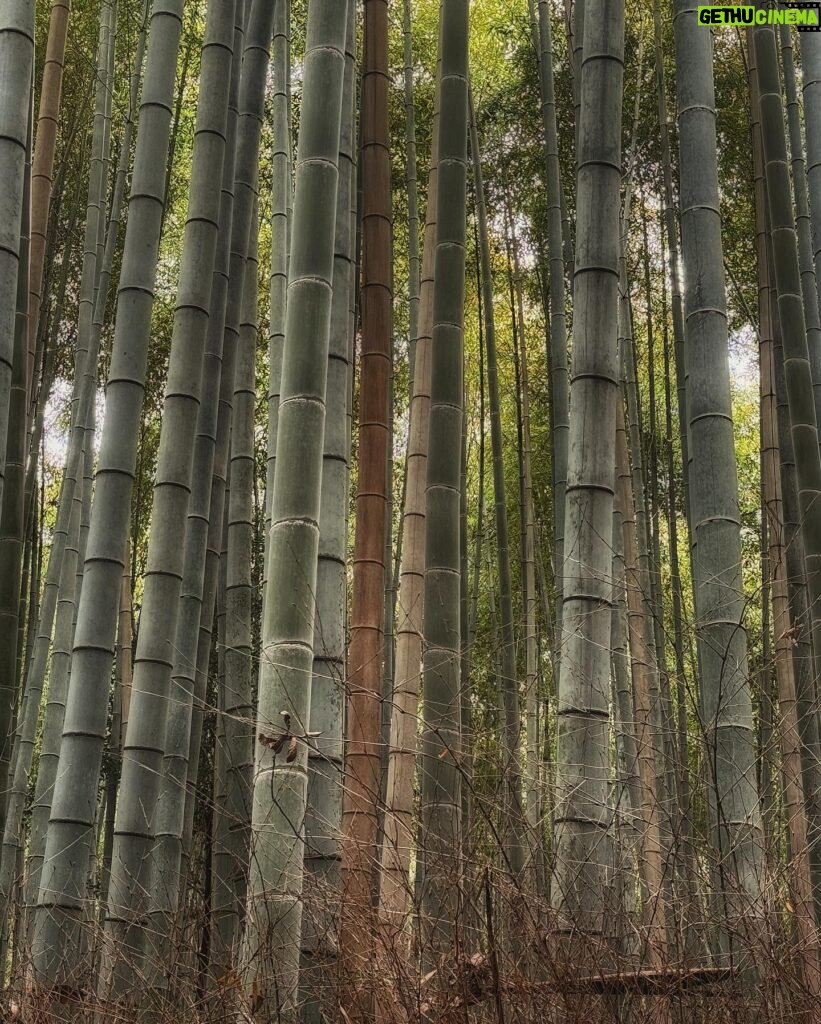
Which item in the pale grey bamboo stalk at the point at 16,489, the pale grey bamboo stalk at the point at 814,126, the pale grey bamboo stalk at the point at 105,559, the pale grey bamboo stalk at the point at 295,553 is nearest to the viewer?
the pale grey bamboo stalk at the point at 295,553

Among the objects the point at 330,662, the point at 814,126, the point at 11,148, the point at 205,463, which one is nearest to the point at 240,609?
the point at 205,463

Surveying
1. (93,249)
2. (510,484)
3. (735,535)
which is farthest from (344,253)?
(510,484)

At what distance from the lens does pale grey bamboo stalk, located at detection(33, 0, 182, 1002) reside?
2.93 metres

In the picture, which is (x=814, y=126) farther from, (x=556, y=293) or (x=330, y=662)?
(x=330, y=662)

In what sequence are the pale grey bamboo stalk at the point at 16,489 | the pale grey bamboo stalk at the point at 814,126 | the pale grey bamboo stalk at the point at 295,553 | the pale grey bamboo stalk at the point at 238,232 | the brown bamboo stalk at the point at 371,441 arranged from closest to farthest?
the pale grey bamboo stalk at the point at 295,553 < the brown bamboo stalk at the point at 371,441 < the pale grey bamboo stalk at the point at 16,489 < the pale grey bamboo stalk at the point at 238,232 < the pale grey bamboo stalk at the point at 814,126

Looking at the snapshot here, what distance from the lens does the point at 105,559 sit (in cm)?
316

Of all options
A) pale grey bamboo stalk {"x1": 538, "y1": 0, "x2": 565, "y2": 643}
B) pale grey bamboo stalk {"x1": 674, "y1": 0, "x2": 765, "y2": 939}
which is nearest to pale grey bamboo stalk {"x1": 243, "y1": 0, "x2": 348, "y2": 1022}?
pale grey bamboo stalk {"x1": 674, "y1": 0, "x2": 765, "y2": 939}

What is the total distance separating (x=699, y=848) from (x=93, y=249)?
4001 mm

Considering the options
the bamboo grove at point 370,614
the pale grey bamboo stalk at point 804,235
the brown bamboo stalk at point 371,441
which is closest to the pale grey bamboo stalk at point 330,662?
the bamboo grove at point 370,614

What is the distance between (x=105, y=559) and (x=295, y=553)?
976 millimetres

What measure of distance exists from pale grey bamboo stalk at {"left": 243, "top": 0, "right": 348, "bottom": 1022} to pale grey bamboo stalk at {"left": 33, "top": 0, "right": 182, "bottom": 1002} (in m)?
0.83

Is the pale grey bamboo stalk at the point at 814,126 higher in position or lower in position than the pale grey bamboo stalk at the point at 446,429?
higher

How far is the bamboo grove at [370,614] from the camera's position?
2205mm

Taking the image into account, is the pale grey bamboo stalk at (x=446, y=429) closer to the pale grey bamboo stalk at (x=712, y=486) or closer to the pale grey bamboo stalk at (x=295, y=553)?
the pale grey bamboo stalk at (x=712, y=486)
